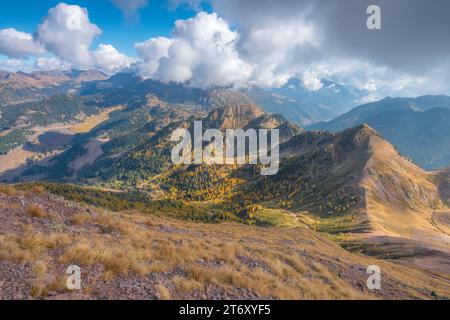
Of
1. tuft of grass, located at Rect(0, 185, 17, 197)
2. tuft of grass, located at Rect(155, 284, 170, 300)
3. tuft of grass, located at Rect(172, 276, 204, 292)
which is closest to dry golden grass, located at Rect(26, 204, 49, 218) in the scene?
tuft of grass, located at Rect(0, 185, 17, 197)

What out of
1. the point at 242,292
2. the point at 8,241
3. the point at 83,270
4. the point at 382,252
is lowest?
the point at 382,252

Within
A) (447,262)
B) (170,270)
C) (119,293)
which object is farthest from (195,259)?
(447,262)

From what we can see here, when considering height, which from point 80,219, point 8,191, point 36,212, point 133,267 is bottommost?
point 133,267

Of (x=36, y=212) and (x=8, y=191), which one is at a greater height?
(x=8, y=191)

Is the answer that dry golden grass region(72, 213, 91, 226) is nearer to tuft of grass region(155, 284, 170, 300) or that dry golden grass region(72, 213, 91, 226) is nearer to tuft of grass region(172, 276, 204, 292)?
tuft of grass region(172, 276, 204, 292)

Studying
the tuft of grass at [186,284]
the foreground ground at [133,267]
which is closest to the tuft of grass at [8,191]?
the foreground ground at [133,267]

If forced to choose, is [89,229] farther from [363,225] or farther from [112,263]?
[363,225]

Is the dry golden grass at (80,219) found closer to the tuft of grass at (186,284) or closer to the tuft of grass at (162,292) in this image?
the tuft of grass at (186,284)

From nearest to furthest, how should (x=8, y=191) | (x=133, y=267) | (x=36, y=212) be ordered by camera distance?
(x=133, y=267)
(x=36, y=212)
(x=8, y=191)

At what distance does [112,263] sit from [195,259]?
6.06 meters

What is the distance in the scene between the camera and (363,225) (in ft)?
504

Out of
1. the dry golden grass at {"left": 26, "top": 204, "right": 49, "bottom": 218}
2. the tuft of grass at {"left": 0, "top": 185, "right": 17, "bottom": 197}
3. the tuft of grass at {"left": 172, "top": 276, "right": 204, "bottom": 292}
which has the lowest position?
the tuft of grass at {"left": 172, "top": 276, "right": 204, "bottom": 292}

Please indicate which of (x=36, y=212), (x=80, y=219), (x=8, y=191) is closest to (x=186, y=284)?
(x=80, y=219)

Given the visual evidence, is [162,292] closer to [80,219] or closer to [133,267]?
[133,267]
